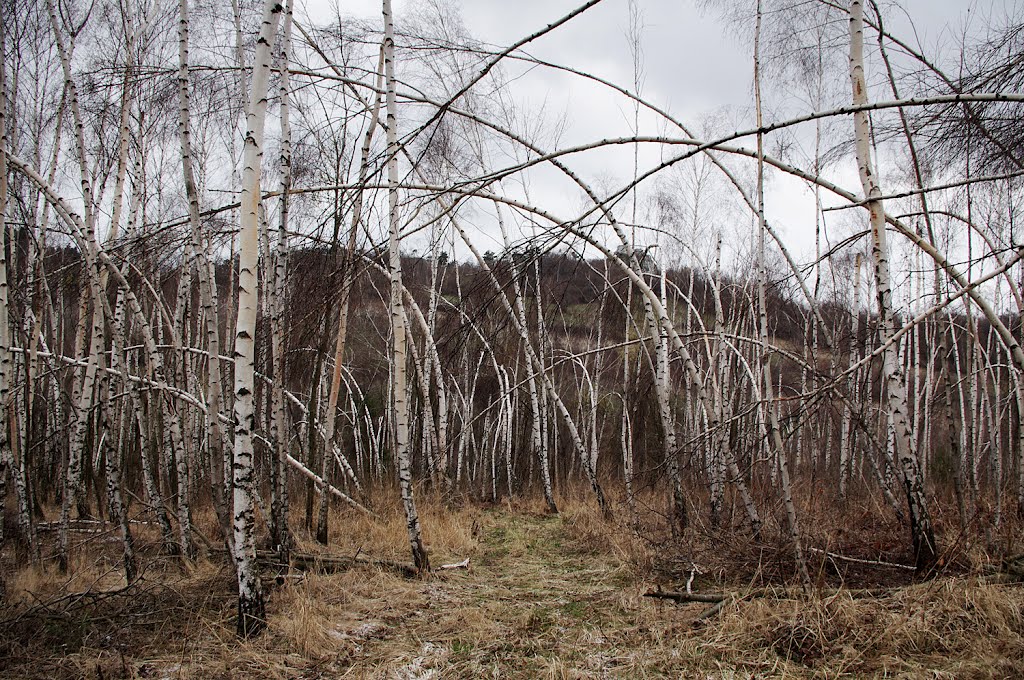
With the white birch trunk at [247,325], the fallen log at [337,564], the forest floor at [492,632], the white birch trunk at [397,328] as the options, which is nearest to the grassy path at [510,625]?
the forest floor at [492,632]

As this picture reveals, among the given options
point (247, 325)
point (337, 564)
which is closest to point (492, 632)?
point (337, 564)

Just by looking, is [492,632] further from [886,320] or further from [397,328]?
[886,320]

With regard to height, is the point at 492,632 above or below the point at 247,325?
below

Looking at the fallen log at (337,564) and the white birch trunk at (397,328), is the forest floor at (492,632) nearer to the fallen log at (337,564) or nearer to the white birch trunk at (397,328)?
the fallen log at (337,564)

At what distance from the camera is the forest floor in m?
3.07

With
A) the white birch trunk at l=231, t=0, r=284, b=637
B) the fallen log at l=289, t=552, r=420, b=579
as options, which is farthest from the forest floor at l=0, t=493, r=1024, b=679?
the white birch trunk at l=231, t=0, r=284, b=637

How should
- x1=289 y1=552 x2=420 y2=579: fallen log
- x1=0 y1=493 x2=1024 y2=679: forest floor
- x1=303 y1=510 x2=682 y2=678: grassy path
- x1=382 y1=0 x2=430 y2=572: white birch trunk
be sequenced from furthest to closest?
x1=289 y1=552 x2=420 y2=579: fallen log < x1=382 y1=0 x2=430 y2=572: white birch trunk < x1=303 y1=510 x2=682 y2=678: grassy path < x1=0 y1=493 x2=1024 y2=679: forest floor

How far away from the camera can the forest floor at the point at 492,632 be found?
307 centimetres

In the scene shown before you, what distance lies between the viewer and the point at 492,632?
387 cm

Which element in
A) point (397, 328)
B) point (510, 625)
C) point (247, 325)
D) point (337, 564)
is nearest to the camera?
point (247, 325)

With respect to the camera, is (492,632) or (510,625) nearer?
(492,632)

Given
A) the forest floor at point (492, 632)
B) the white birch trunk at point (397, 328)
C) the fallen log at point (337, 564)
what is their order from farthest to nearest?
the fallen log at point (337, 564)
the white birch trunk at point (397, 328)
the forest floor at point (492, 632)

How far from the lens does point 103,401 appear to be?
14.2 feet

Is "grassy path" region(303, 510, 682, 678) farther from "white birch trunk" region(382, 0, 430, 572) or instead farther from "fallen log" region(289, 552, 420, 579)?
"white birch trunk" region(382, 0, 430, 572)
